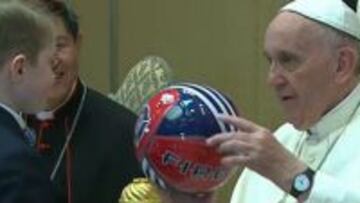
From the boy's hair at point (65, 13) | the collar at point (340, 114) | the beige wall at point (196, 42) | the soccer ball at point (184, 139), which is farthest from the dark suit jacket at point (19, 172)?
the beige wall at point (196, 42)

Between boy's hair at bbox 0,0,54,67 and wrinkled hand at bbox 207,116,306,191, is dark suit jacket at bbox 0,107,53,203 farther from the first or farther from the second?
wrinkled hand at bbox 207,116,306,191

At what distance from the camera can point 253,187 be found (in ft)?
8.63

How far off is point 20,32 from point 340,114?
3.00ft

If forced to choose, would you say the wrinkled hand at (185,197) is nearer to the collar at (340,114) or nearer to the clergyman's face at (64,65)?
the collar at (340,114)

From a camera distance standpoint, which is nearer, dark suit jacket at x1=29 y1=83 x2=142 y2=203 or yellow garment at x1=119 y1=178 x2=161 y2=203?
yellow garment at x1=119 y1=178 x2=161 y2=203

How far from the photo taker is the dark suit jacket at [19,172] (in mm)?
1974

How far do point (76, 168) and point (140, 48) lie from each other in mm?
2907

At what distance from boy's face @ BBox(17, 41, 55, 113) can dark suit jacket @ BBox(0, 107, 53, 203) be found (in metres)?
0.09

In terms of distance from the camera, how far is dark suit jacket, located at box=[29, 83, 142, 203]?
2836mm

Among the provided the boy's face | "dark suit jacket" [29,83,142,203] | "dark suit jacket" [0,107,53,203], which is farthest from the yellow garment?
"dark suit jacket" [29,83,142,203]

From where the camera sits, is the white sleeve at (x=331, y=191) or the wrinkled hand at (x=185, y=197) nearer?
the wrinkled hand at (x=185, y=197)

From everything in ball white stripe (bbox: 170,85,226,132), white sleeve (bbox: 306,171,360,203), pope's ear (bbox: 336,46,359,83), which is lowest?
white sleeve (bbox: 306,171,360,203)

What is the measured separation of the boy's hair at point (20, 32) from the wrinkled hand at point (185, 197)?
583 mm

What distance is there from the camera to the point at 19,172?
1989 millimetres
